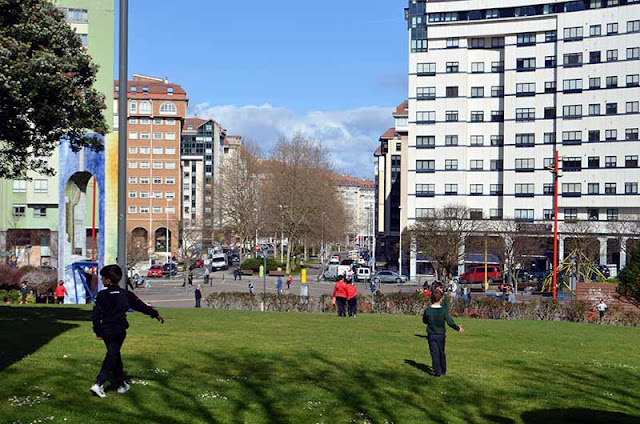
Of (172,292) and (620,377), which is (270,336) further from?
(172,292)

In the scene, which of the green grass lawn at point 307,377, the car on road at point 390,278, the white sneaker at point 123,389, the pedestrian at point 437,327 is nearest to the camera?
the green grass lawn at point 307,377

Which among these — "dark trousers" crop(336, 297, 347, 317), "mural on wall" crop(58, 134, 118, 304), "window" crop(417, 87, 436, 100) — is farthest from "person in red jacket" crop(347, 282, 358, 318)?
"window" crop(417, 87, 436, 100)

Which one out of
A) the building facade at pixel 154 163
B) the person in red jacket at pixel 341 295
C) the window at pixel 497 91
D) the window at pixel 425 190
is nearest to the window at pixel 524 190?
the window at pixel 425 190

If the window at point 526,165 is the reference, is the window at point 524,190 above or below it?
below

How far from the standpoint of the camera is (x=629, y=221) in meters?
72.5

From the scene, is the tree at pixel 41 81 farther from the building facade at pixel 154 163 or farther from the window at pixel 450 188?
the building facade at pixel 154 163

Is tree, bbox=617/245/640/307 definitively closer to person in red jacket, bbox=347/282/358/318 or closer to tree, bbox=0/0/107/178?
person in red jacket, bbox=347/282/358/318

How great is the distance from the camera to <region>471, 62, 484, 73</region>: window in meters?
84.4

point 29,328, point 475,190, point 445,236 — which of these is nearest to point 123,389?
point 29,328

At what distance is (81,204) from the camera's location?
38.8 metres

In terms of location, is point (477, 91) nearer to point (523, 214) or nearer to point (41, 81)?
point (523, 214)

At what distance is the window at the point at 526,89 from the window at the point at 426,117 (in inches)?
348

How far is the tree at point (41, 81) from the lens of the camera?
17.4m

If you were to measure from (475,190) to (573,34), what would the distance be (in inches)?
701
